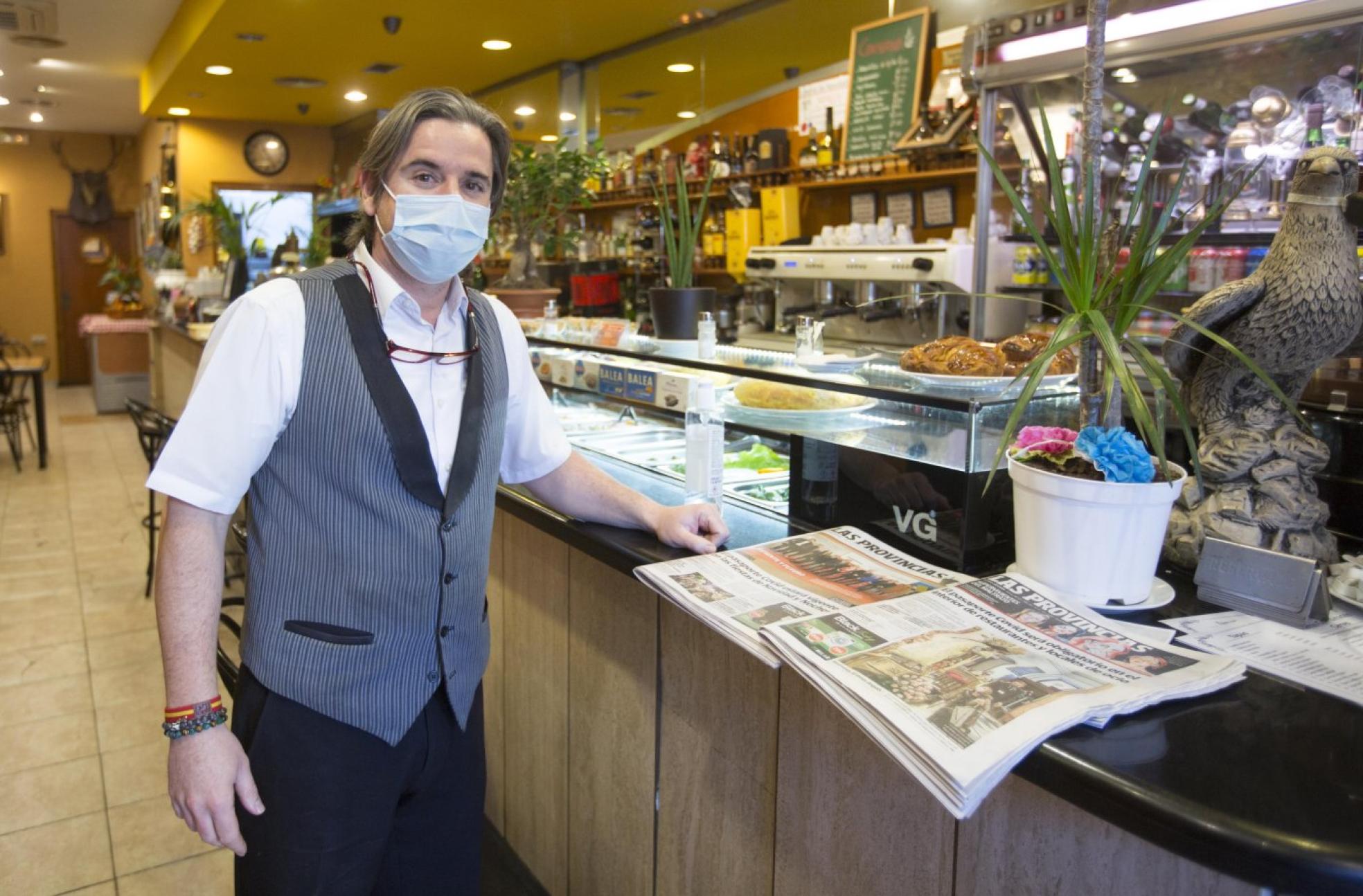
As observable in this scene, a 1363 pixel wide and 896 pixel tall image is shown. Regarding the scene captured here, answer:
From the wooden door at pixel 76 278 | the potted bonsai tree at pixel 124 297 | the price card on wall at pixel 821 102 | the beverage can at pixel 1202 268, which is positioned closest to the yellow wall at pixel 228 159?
the potted bonsai tree at pixel 124 297

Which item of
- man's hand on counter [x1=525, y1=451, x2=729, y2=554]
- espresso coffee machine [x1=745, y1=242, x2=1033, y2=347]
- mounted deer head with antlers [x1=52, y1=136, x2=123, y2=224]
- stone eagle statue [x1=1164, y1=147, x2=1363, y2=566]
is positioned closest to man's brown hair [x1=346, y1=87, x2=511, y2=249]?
man's hand on counter [x1=525, y1=451, x2=729, y2=554]

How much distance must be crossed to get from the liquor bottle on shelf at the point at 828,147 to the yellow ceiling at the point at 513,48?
60 cm

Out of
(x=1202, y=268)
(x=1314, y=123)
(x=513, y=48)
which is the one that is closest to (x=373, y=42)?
(x=513, y=48)

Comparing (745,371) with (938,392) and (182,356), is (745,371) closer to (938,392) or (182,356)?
(938,392)

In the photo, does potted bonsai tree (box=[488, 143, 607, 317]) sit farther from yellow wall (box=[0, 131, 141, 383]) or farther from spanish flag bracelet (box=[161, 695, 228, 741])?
yellow wall (box=[0, 131, 141, 383])

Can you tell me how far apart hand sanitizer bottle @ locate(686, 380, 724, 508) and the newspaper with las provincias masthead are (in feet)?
0.82

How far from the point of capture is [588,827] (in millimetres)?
2197

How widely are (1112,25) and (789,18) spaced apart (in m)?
2.40

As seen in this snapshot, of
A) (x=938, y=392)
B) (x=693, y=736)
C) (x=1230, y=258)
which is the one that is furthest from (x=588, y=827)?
(x=1230, y=258)

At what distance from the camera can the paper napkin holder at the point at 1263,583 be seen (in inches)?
53.8

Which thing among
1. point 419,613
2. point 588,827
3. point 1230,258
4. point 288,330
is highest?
point 1230,258

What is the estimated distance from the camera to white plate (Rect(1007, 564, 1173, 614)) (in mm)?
1395

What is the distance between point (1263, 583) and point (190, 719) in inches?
59.6

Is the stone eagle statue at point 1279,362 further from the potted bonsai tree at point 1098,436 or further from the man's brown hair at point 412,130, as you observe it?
the man's brown hair at point 412,130
